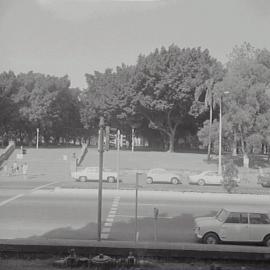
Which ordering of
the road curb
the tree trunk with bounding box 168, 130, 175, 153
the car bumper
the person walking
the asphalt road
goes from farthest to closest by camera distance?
the person walking → the tree trunk with bounding box 168, 130, 175, 153 → the asphalt road → the car bumper → the road curb

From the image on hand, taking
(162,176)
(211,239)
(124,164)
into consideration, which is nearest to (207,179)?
(162,176)

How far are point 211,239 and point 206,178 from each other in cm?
149

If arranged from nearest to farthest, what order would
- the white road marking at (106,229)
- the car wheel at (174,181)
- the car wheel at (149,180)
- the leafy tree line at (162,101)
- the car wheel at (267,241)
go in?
1. the car wheel at (267,241)
2. the white road marking at (106,229)
3. the leafy tree line at (162,101)
4. the car wheel at (149,180)
5. the car wheel at (174,181)

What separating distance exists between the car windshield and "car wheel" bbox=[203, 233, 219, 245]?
286 mm

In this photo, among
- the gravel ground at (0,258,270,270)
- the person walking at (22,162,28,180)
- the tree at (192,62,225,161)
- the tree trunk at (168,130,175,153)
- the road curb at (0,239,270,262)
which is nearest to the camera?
the gravel ground at (0,258,270,270)

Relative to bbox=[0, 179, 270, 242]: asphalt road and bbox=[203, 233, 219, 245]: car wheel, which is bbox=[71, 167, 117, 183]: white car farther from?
bbox=[203, 233, 219, 245]: car wheel

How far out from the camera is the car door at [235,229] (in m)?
6.79

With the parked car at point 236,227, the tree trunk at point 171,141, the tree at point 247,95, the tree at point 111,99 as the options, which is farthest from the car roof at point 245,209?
the tree at point 111,99

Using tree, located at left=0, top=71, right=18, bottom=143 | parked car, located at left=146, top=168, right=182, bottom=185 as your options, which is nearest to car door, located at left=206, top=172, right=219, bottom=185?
parked car, located at left=146, top=168, right=182, bottom=185

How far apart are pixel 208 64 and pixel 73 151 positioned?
3.15m

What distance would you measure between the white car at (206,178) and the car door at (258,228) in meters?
1.16

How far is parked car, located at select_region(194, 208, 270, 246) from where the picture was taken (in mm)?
6738

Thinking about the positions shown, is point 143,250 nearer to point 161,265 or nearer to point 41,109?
point 161,265

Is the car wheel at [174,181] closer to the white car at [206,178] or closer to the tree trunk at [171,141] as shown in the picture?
the white car at [206,178]
